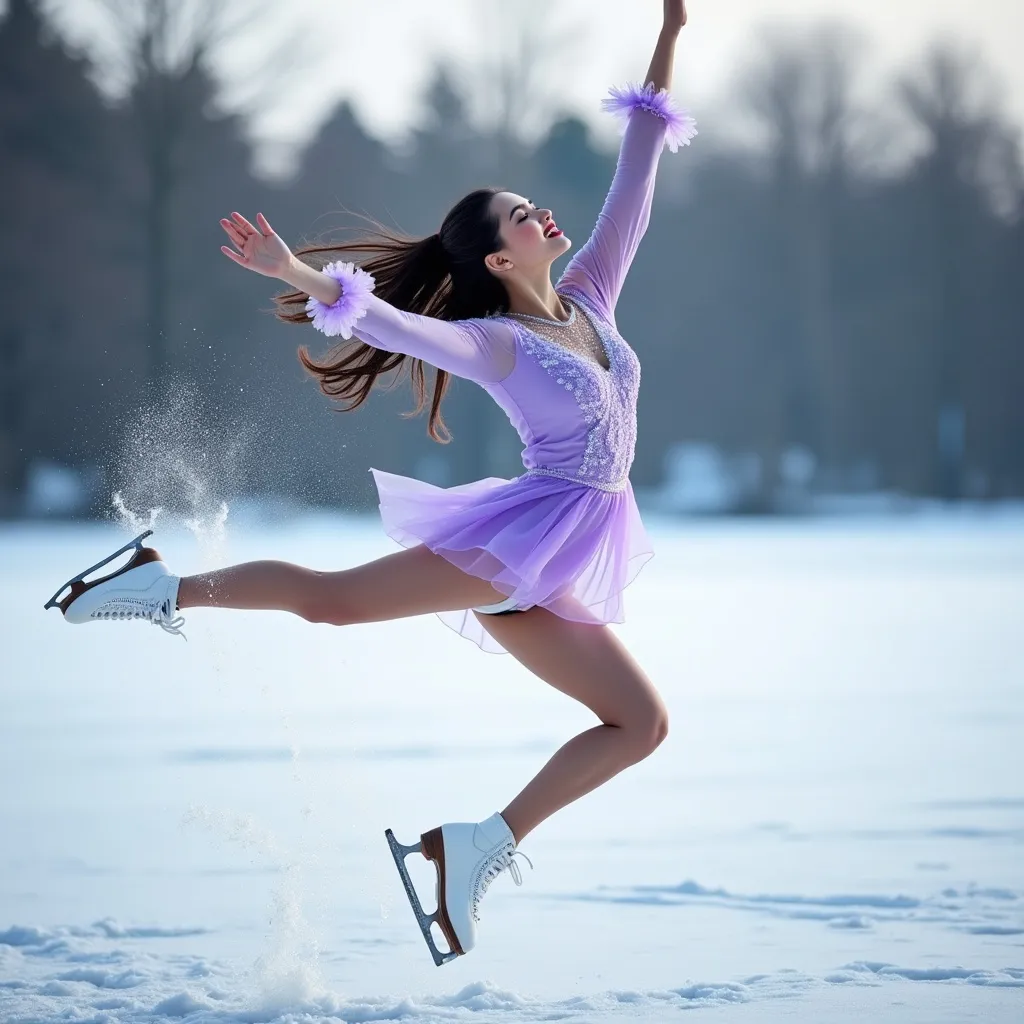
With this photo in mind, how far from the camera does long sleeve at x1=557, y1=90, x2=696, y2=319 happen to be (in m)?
3.72

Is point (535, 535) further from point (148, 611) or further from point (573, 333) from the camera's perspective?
point (148, 611)

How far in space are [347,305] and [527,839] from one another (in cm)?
244

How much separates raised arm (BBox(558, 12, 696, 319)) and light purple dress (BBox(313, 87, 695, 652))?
0.65 ft

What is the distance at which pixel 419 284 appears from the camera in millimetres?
3578

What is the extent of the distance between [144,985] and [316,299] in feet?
4.85

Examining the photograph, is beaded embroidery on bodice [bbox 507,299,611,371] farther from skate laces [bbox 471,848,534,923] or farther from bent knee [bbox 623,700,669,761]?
skate laces [bbox 471,848,534,923]

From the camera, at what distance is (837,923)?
12.3ft

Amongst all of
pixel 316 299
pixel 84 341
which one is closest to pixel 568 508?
pixel 316 299

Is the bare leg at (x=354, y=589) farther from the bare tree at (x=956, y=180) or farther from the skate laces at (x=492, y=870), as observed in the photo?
the bare tree at (x=956, y=180)

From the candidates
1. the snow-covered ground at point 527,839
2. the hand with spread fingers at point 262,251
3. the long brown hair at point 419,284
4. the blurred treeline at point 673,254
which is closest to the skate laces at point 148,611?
the snow-covered ground at point 527,839

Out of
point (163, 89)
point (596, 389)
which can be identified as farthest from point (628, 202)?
point (163, 89)

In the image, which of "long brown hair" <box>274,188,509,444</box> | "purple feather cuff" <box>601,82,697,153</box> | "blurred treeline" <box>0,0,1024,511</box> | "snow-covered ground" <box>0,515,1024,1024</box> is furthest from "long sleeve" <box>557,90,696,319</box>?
"blurred treeline" <box>0,0,1024,511</box>

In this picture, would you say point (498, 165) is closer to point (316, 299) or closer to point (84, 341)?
point (84, 341)

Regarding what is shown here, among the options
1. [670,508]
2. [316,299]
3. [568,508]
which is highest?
[670,508]
